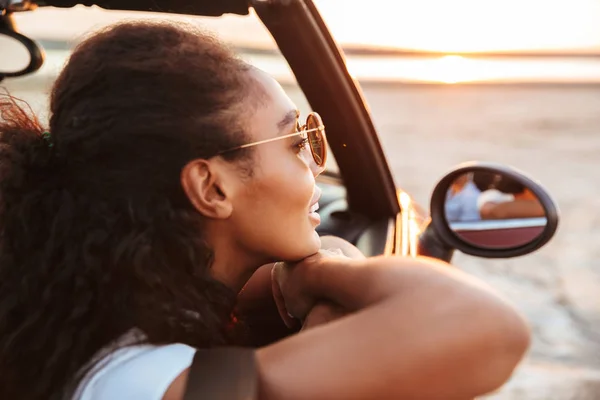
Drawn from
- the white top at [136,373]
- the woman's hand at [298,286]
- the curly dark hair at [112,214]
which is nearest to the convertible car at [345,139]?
the curly dark hair at [112,214]

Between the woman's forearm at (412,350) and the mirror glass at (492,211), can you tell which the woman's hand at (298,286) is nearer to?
the woman's forearm at (412,350)

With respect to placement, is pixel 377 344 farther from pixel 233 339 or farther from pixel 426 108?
pixel 426 108

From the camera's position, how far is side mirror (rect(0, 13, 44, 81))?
2.29 metres

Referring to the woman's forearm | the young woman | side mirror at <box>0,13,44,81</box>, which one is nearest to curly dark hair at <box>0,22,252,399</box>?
the young woman

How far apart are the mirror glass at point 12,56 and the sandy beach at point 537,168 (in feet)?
2.23

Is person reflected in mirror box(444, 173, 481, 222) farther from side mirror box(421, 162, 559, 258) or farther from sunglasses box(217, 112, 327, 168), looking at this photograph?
sunglasses box(217, 112, 327, 168)

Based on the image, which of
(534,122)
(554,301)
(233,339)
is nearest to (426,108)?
(534,122)

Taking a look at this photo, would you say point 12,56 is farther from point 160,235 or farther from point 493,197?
point 493,197

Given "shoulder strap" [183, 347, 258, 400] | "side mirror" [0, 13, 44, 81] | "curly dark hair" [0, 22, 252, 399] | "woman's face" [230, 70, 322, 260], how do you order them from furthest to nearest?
"side mirror" [0, 13, 44, 81]
"woman's face" [230, 70, 322, 260]
"curly dark hair" [0, 22, 252, 399]
"shoulder strap" [183, 347, 258, 400]

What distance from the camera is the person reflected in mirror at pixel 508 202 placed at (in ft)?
8.06

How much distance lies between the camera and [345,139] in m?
2.49

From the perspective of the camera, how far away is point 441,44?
9812mm

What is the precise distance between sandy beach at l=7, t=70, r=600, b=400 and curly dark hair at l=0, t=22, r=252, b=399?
1751mm

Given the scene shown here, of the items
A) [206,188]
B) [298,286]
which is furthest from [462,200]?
[206,188]
